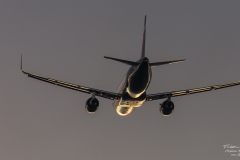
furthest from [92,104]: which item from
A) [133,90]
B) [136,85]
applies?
[136,85]

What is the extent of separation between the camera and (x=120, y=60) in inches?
1539

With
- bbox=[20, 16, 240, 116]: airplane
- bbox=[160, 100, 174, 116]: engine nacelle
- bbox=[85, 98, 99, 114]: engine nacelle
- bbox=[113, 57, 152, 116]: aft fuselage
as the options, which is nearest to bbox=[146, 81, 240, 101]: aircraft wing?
bbox=[20, 16, 240, 116]: airplane

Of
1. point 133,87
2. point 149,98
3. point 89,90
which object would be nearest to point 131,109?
point 149,98

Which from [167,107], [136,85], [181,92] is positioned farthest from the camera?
[181,92]

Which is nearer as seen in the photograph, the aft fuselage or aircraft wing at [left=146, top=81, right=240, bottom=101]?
the aft fuselage

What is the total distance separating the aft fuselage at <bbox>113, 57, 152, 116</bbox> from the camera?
126 feet

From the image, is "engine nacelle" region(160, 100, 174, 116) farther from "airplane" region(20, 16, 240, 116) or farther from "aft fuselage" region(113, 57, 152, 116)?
"aft fuselage" region(113, 57, 152, 116)

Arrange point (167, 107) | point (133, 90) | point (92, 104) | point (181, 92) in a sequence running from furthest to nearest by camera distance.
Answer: point (181, 92) < point (167, 107) < point (92, 104) < point (133, 90)

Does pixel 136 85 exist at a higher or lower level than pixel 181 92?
lower

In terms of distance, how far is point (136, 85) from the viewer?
3991 cm

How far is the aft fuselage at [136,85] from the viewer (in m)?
38.3

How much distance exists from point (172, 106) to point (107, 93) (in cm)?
769

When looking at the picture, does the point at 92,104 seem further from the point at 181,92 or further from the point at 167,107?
the point at 181,92

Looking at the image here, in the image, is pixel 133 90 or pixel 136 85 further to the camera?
pixel 133 90
